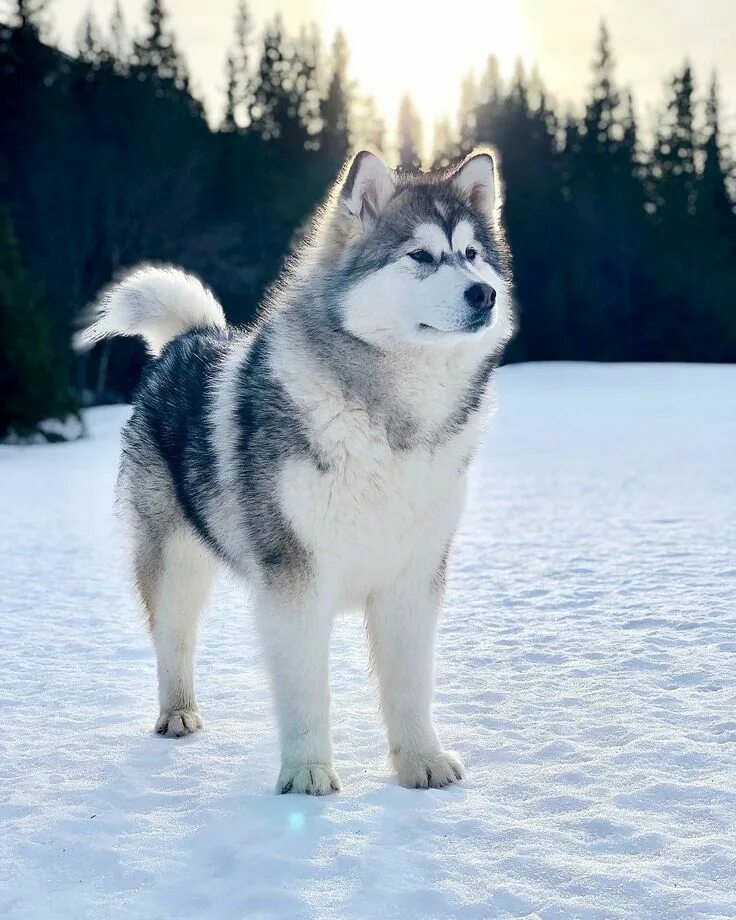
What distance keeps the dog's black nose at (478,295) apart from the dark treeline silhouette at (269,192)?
12.3m

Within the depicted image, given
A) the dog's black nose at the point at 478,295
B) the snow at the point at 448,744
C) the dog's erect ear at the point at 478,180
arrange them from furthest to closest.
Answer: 1. the dog's erect ear at the point at 478,180
2. the dog's black nose at the point at 478,295
3. the snow at the point at 448,744

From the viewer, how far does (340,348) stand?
2.68m

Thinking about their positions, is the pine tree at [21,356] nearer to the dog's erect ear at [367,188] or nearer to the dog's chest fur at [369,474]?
the dog's erect ear at [367,188]

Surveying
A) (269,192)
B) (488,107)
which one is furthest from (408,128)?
(269,192)

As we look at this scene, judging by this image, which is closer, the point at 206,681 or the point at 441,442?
the point at 441,442

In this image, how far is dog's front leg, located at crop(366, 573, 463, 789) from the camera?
2.79 meters

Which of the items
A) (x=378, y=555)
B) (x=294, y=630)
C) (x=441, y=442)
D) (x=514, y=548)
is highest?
(x=441, y=442)

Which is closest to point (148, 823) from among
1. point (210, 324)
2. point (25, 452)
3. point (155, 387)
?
point (155, 387)

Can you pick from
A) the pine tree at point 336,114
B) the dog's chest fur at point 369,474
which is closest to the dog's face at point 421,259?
the dog's chest fur at point 369,474

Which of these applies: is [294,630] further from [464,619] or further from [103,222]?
A: [103,222]

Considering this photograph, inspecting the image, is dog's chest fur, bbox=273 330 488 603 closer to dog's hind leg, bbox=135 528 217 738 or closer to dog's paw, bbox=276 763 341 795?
dog's paw, bbox=276 763 341 795

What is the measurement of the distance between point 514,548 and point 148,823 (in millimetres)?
4392

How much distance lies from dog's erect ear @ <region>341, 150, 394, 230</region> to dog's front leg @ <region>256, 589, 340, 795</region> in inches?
42.0

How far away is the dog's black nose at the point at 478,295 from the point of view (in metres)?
2.54
